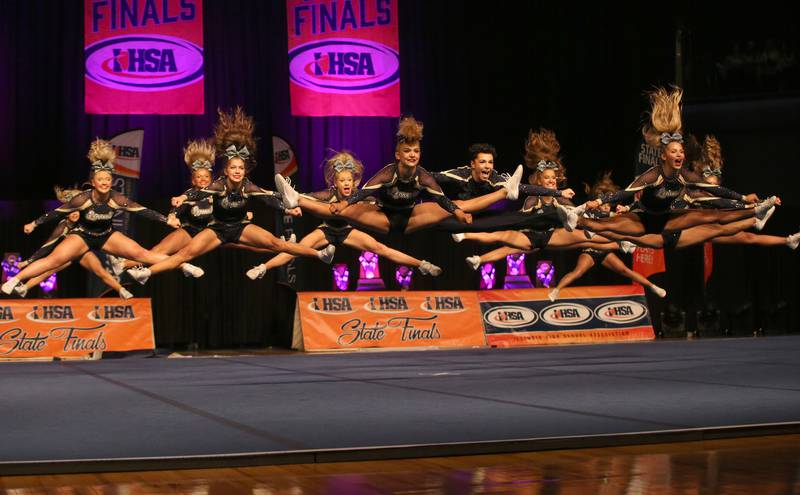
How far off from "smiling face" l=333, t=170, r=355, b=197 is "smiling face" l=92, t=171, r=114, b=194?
2.26 m

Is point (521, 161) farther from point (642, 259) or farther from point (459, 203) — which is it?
point (459, 203)

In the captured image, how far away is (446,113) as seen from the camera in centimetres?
2498

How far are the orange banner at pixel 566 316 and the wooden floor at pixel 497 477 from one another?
13.5 meters

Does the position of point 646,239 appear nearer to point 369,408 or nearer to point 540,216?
point 540,216

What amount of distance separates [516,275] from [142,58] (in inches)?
342

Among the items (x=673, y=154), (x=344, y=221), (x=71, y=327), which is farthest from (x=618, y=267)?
(x=71, y=327)

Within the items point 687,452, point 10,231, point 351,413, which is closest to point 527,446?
point 687,452

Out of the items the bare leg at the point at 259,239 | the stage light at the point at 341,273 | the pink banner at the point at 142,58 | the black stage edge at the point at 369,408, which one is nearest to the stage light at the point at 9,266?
the black stage edge at the point at 369,408

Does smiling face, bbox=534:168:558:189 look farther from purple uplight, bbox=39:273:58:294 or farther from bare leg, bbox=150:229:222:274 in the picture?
purple uplight, bbox=39:273:58:294

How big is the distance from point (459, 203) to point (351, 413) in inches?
83.8

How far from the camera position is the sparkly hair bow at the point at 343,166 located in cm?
958

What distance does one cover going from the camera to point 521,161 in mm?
24609

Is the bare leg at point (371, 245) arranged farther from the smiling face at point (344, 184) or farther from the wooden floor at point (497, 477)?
the wooden floor at point (497, 477)

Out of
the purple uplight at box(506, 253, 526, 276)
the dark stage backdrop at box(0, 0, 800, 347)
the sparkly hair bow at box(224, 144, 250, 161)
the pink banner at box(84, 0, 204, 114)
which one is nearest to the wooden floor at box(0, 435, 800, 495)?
the sparkly hair bow at box(224, 144, 250, 161)
